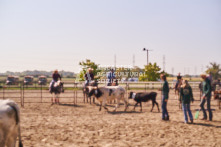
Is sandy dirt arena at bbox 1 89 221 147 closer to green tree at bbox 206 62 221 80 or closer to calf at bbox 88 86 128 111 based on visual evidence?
calf at bbox 88 86 128 111

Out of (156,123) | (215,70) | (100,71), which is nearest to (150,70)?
(100,71)

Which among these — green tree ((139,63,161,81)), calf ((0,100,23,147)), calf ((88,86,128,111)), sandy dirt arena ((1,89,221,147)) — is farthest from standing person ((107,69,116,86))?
green tree ((139,63,161,81))

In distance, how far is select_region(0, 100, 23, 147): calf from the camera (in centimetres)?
399

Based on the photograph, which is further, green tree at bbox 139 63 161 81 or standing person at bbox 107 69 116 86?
green tree at bbox 139 63 161 81

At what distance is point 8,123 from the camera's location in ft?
13.5

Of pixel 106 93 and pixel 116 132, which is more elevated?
pixel 106 93

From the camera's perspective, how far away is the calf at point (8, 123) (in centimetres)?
399

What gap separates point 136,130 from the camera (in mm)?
7082

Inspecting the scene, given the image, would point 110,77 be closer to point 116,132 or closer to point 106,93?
point 106,93

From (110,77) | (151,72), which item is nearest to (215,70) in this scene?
(151,72)

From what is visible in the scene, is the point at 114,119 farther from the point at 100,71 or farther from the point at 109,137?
the point at 100,71

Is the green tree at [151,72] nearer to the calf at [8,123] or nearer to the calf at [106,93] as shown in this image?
the calf at [106,93]

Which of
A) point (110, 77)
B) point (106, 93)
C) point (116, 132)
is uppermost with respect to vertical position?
point (110, 77)

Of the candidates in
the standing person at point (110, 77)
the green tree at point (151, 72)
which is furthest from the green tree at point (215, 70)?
the standing person at point (110, 77)
